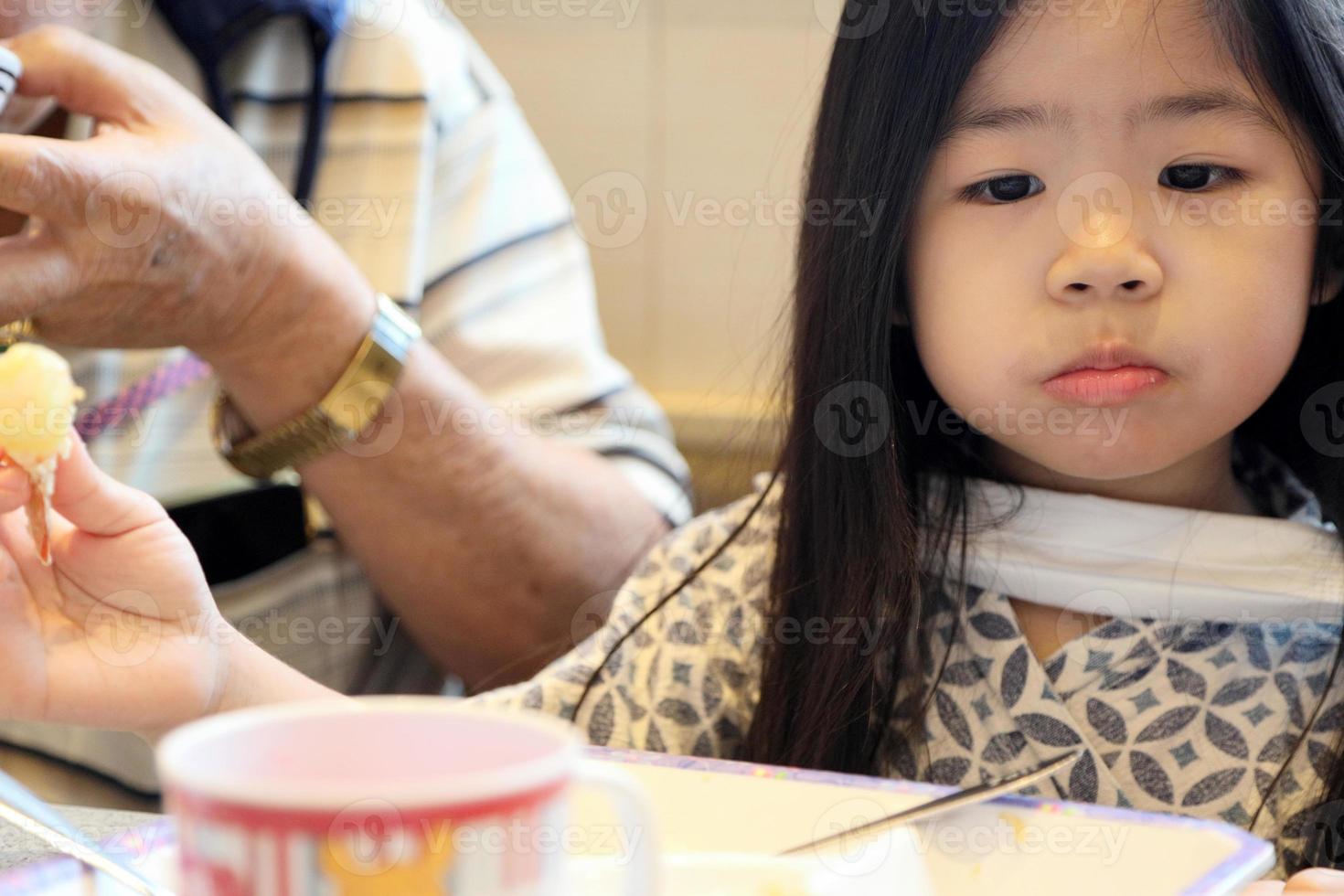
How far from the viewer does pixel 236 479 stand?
1.21 metres

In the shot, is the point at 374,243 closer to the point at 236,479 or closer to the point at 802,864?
the point at 236,479

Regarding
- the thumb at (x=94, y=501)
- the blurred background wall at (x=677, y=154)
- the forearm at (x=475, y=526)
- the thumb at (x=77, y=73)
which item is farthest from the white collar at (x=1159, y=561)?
the blurred background wall at (x=677, y=154)

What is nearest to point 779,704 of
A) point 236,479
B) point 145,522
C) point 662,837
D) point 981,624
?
point 981,624

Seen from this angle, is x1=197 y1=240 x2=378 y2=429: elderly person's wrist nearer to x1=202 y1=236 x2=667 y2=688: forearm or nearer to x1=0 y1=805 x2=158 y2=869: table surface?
x1=202 y1=236 x2=667 y2=688: forearm

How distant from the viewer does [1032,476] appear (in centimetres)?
96

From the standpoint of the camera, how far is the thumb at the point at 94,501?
0.63 m

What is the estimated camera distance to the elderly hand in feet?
2.65

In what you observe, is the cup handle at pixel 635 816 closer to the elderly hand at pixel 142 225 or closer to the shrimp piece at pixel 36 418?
the shrimp piece at pixel 36 418

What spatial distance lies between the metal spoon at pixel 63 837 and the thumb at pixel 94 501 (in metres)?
0.13

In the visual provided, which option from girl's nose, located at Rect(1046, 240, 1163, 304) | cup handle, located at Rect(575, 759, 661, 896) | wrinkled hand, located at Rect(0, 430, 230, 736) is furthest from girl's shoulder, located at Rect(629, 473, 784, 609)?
cup handle, located at Rect(575, 759, 661, 896)

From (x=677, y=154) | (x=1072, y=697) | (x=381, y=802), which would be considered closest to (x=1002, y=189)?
(x=1072, y=697)

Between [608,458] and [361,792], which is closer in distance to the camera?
[361,792]

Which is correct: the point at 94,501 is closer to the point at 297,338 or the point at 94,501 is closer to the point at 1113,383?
the point at 297,338

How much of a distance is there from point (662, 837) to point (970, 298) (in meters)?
0.39
